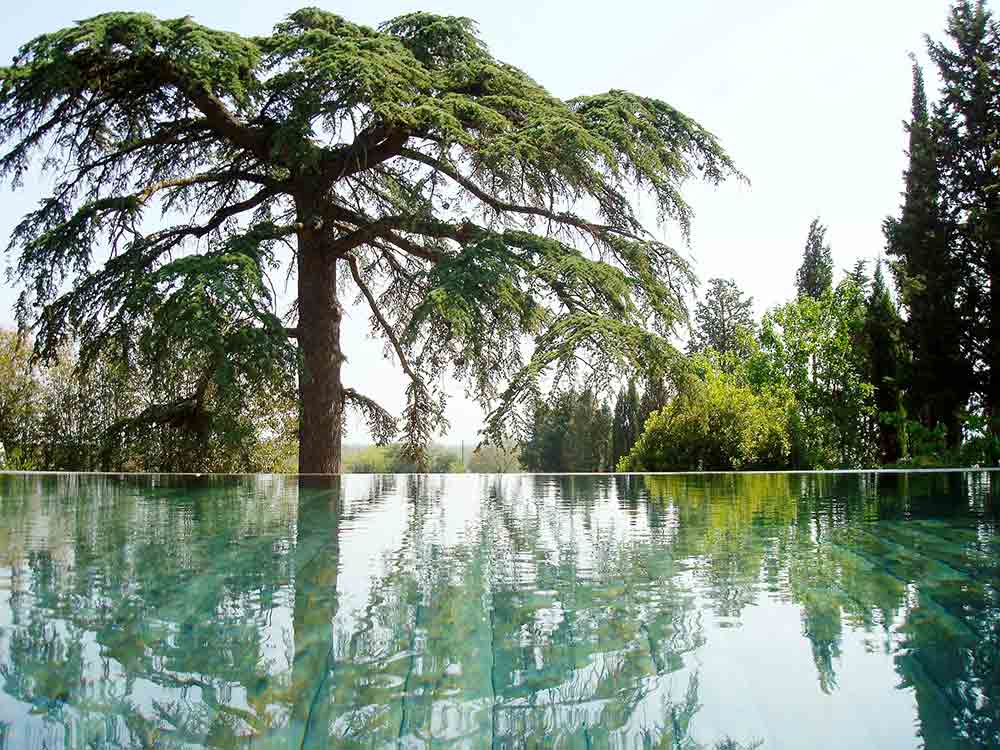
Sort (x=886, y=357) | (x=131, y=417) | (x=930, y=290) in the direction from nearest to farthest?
1. (x=131, y=417)
2. (x=930, y=290)
3. (x=886, y=357)

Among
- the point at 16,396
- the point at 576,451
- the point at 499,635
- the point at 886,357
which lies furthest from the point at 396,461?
the point at 576,451

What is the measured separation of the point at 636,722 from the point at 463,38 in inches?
431

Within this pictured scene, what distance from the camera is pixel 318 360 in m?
11.2

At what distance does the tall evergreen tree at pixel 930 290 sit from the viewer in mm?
18500

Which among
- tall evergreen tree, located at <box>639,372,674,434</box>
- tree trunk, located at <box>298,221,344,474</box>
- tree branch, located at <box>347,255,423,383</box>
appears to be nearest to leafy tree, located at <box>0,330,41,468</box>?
tree branch, located at <box>347,255,423,383</box>

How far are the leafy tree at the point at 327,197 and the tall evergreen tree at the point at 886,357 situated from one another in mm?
10810

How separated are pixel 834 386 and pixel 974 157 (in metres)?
5.96

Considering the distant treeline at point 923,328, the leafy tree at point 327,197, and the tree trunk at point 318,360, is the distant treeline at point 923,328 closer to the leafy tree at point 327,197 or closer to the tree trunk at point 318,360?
the leafy tree at point 327,197

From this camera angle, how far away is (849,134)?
18.5 meters

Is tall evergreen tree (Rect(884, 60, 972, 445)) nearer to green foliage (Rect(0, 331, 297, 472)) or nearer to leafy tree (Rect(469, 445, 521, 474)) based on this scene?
leafy tree (Rect(469, 445, 521, 474))

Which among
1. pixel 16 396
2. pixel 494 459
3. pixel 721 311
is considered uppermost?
pixel 721 311

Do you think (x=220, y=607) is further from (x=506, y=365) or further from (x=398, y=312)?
(x=398, y=312)

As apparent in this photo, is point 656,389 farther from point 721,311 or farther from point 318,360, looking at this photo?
point 721,311

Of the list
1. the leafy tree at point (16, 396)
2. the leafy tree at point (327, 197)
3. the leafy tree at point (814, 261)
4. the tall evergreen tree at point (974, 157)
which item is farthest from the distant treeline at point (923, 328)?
the leafy tree at point (16, 396)
